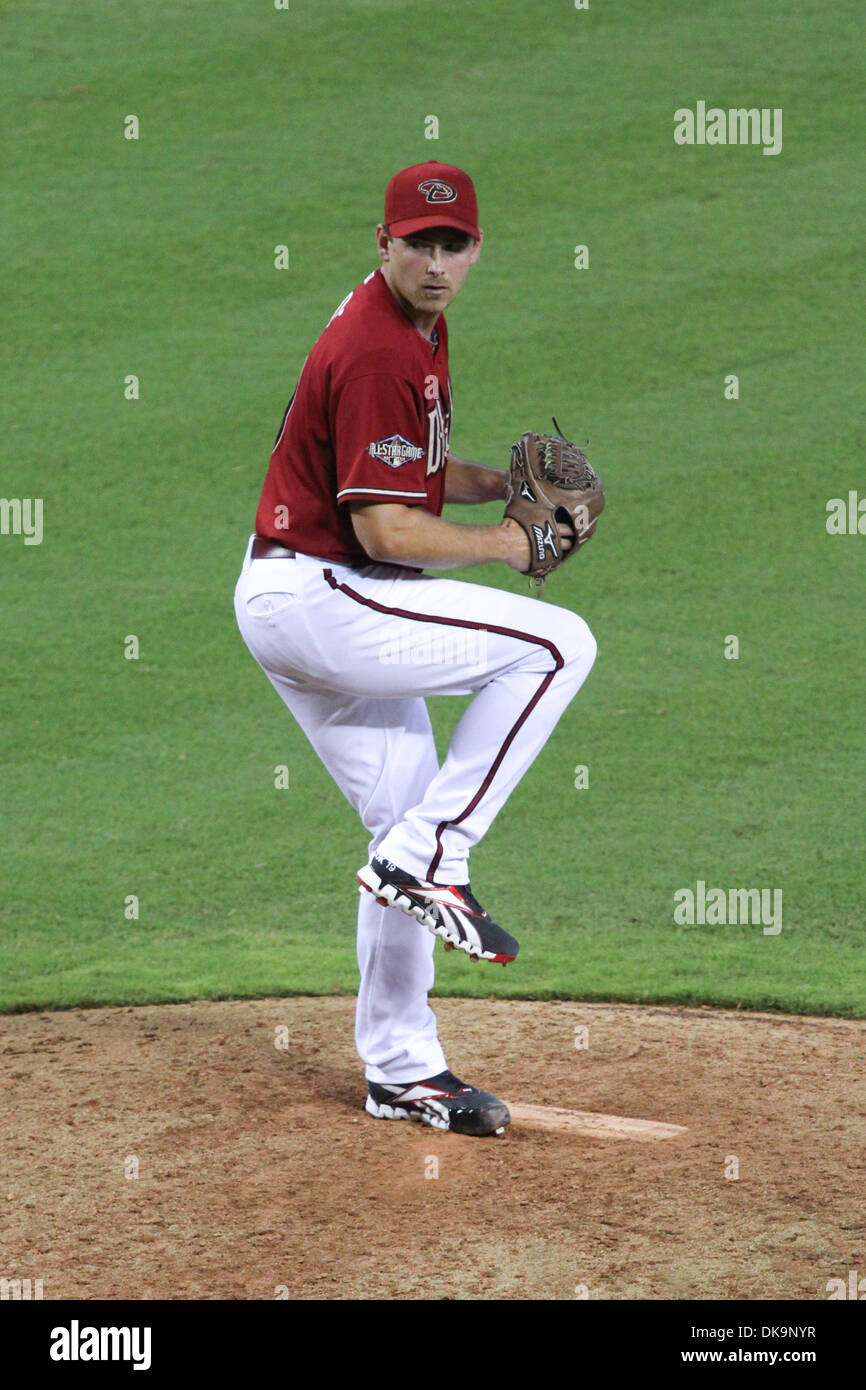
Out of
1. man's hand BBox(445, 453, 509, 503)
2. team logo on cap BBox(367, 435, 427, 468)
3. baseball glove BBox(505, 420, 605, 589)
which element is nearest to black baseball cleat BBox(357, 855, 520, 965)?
baseball glove BBox(505, 420, 605, 589)

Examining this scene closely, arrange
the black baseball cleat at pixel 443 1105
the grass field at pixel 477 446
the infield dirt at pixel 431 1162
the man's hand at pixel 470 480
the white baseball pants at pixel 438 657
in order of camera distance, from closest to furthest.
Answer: the infield dirt at pixel 431 1162 < the white baseball pants at pixel 438 657 < the black baseball cleat at pixel 443 1105 < the man's hand at pixel 470 480 < the grass field at pixel 477 446

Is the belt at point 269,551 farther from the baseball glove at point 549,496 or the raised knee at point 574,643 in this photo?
the raised knee at point 574,643

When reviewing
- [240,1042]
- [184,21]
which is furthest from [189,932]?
[184,21]

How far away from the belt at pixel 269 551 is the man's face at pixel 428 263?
0.66 metres

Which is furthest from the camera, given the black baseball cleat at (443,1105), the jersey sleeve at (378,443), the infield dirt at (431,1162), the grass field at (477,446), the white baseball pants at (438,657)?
the grass field at (477,446)

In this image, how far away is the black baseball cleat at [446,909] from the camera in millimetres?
3590

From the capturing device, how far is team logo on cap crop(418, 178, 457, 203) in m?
3.57

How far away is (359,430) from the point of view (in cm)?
354

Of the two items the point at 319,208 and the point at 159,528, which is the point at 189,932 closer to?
the point at 159,528

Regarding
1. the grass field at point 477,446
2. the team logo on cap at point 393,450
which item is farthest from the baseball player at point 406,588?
the grass field at point 477,446

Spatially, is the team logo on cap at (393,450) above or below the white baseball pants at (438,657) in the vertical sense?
above

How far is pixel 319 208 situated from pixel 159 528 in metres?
4.50

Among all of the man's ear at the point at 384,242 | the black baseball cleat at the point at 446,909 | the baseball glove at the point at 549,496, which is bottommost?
the black baseball cleat at the point at 446,909

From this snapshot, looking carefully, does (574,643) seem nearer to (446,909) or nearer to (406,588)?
(406,588)
